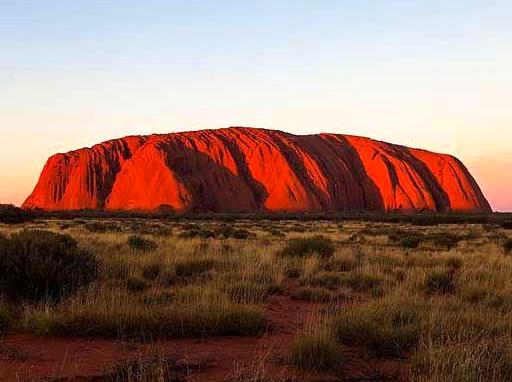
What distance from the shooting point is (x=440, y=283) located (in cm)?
1045

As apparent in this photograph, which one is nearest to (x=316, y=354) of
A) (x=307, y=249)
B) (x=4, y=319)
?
(x=4, y=319)

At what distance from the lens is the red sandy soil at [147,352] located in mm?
4652

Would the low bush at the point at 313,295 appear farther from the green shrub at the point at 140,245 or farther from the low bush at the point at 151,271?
the green shrub at the point at 140,245

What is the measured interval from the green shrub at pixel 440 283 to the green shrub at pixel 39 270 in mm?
5963

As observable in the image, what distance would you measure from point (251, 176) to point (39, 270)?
88055 millimetres

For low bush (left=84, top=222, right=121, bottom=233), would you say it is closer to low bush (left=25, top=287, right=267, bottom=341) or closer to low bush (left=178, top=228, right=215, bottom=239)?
low bush (left=178, top=228, right=215, bottom=239)

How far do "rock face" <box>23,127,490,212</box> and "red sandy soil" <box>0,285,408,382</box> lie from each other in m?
78.7

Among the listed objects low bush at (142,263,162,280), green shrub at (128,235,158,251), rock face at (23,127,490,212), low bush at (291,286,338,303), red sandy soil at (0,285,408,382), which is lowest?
low bush at (291,286,338,303)

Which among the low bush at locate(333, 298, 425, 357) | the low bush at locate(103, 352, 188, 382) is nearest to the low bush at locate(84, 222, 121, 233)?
the low bush at locate(333, 298, 425, 357)

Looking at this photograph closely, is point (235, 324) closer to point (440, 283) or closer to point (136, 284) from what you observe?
point (136, 284)

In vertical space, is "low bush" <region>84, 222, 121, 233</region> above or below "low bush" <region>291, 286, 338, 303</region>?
above

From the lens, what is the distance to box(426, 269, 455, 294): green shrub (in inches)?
396

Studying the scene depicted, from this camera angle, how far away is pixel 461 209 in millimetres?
100125

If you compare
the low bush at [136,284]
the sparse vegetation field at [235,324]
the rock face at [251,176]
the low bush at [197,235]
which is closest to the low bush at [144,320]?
the sparse vegetation field at [235,324]
